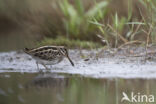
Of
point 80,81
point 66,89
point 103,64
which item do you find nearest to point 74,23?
point 103,64

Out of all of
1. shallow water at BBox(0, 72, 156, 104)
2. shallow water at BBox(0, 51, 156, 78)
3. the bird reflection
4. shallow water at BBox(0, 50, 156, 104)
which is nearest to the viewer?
shallow water at BBox(0, 72, 156, 104)

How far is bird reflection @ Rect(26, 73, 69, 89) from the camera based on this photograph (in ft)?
21.0

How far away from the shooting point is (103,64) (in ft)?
25.9

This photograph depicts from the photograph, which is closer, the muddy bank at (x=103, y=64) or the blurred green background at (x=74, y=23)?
the muddy bank at (x=103, y=64)

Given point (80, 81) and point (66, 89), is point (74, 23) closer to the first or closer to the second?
point (80, 81)

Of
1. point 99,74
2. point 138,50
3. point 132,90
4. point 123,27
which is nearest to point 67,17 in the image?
point 123,27

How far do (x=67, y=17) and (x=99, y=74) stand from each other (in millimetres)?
5250

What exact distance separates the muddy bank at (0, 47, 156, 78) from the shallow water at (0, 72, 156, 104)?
1.22 feet

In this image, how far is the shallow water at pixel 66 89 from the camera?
5.52 metres

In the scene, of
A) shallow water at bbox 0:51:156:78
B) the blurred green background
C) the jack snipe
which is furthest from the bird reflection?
the blurred green background

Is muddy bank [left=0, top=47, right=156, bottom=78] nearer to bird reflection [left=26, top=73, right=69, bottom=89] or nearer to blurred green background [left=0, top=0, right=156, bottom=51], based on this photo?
bird reflection [left=26, top=73, right=69, bottom=89]

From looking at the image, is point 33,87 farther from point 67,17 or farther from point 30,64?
point 67,17

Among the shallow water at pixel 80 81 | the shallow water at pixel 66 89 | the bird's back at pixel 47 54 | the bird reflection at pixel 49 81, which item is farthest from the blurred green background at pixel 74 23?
the shallow water at pixel 66 89

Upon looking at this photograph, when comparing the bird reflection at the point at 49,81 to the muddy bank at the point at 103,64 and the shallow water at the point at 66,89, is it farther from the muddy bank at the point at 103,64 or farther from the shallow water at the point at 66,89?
the muddy bank at the point at 103,64
